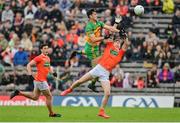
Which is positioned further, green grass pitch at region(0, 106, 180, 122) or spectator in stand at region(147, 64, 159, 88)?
spectator in stand at region(147, 64, 159, 88)

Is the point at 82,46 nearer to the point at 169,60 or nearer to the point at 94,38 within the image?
the point at 169,60

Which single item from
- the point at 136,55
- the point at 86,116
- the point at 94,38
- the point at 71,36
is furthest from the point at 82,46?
the point at 86,116

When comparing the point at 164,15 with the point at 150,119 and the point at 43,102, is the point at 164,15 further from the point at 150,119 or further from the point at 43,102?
the point at 150,119

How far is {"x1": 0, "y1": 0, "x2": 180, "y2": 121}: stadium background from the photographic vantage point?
30.9 meters

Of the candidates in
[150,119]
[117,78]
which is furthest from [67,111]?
[117,78]

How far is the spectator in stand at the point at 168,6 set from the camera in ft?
113

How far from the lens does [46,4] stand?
121ft

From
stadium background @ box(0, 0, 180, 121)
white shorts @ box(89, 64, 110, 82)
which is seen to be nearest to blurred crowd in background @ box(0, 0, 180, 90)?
stadium background @ box(0, 0, 180, 121)

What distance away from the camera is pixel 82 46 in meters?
33.4

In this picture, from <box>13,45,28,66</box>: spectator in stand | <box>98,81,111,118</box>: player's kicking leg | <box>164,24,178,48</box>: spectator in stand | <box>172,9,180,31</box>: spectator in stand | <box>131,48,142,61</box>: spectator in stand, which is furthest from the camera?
<box>172,9,180,31</box>: spectator in stand

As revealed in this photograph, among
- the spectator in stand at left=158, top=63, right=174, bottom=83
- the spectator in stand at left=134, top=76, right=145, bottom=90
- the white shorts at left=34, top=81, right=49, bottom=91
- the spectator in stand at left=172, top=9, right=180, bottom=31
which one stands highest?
the spectator in stand at left=172, top=9, right=180, bottom=31

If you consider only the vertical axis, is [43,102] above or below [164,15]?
below

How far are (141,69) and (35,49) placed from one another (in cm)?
501

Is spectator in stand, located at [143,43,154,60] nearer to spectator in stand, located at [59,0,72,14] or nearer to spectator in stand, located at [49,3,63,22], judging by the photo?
spectator in stand, located at [49,3,63,22]
